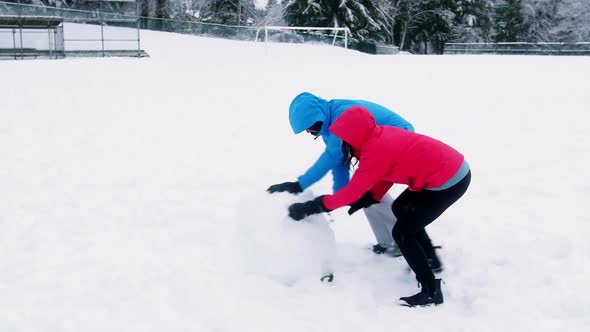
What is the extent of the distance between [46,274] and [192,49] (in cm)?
2280

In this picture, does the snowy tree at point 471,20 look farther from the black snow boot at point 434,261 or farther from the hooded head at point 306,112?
the hooded head at point 306,112

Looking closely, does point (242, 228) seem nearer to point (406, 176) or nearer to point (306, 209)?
point (306, 209)

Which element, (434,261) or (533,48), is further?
(533,48)

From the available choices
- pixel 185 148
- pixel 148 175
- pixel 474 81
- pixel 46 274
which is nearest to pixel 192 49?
pixel 474 81

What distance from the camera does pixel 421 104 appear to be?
12742 mm

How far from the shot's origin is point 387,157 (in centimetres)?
354

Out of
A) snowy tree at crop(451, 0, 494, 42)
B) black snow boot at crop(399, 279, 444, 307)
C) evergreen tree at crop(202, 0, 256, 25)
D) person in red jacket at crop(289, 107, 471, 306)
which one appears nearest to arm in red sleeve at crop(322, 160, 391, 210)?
person in red jacket at crop(289, 107, 471, 306)

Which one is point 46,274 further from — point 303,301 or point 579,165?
point 579,165

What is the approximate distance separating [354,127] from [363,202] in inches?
29.5

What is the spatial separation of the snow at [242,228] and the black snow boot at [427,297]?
2.2 inches

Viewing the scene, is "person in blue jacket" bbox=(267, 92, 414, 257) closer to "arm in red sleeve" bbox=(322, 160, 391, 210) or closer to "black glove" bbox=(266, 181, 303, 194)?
"black glove" bbox=(266, 181, 303, 194)

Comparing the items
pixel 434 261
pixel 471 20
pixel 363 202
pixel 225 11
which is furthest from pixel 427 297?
pixel 471 20

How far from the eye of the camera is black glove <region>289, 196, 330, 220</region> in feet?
12.5

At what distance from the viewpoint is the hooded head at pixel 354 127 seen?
353 centimetres
